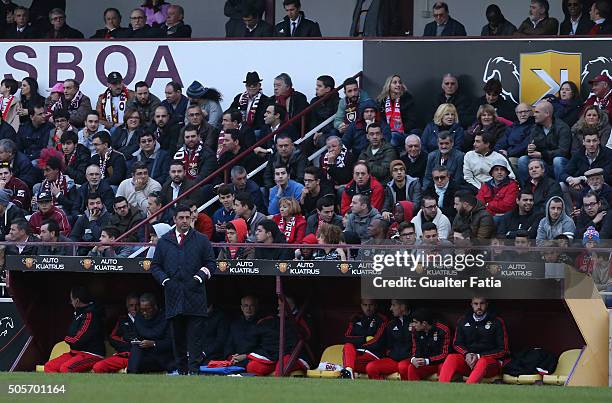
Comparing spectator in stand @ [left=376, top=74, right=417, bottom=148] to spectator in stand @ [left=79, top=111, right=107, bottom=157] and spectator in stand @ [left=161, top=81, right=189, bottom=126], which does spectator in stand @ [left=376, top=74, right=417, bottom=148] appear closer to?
spectator in stand @ [left=161, top=81, right=189, bottom=126]

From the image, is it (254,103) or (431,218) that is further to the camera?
(254,103)

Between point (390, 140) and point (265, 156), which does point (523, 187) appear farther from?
point (265, 156)

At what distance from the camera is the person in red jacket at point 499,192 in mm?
17922

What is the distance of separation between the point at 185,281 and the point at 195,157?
13.0 ft

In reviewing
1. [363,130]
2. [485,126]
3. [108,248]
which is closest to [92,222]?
[108,248]

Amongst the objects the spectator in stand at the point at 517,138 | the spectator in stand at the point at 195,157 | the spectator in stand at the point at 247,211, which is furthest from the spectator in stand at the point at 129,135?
the spectator in stand at the point at 517,138

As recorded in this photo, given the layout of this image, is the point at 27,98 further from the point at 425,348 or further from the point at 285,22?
the point at 425,348

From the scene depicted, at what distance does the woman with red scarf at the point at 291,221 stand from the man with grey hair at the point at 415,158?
161cm

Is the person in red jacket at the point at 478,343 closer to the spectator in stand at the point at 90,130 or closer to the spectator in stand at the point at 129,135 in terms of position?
the spectator in stand at the point at 129,135

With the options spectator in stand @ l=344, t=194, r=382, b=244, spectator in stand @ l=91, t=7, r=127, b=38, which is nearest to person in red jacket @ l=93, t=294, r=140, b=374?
spectator in stand @ l=344, t=194, r=382, b=244

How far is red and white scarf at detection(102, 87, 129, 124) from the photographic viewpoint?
21.2 metres

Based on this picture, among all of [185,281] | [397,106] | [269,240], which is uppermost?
[397,106]

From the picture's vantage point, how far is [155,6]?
22469mm

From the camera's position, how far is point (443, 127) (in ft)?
62.7
